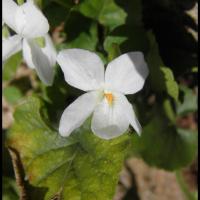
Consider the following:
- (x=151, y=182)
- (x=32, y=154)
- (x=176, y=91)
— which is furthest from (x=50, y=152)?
(x=151, y=182)

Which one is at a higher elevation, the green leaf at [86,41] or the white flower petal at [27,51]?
the white flower petal at [27,51]

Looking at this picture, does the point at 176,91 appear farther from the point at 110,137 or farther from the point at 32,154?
the point at 32,154

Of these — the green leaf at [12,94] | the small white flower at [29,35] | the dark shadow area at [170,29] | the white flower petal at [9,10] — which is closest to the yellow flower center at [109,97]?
the small white flower at [29,35]

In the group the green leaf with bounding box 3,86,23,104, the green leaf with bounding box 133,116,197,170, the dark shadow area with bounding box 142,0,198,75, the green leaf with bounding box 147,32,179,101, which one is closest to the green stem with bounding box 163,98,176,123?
the green leaf with bounding box 133,116,197,170

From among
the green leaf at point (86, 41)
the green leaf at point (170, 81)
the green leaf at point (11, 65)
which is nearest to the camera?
the green leaf at point (170, 81)

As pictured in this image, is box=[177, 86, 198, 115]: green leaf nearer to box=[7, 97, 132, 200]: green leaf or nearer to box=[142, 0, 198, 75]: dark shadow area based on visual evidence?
box=[142, 0, 198, 75]: dark shadow area

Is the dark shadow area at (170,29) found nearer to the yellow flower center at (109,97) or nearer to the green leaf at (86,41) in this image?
the green leaf at (86,41)
